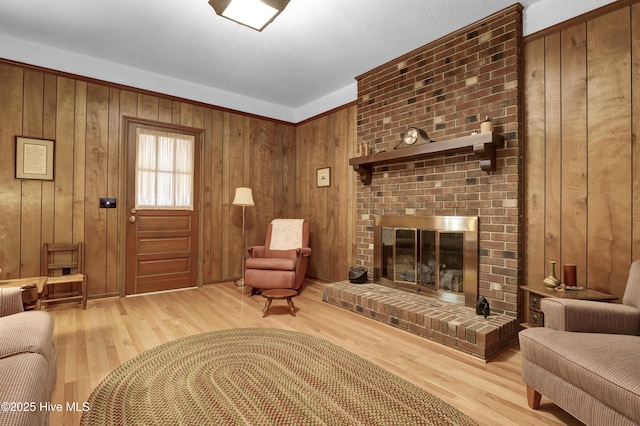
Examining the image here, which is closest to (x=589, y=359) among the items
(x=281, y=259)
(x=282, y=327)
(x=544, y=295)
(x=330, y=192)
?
(x=544, y=295)

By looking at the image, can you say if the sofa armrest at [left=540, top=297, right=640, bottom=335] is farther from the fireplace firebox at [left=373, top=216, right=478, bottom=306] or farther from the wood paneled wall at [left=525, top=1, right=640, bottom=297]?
the fireplace firebox at [left=373, top=216, right=478, bottom=306]

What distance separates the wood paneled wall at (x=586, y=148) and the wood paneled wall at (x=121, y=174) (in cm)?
220

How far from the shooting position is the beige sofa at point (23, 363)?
40.4 inches

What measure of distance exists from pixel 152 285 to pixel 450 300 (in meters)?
3.61

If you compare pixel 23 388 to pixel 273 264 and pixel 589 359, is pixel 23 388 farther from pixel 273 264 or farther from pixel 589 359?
pixel 273 264

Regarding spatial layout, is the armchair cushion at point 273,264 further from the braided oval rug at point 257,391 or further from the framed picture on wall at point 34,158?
the framed picture on wall at point 34,158

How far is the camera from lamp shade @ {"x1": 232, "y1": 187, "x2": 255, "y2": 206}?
440cm

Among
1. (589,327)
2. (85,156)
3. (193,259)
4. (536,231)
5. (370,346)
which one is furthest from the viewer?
(193,259)

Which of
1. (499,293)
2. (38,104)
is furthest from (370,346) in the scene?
(38,104)

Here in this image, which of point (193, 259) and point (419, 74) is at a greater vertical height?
point (419, 74)

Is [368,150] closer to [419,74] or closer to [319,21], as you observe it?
[419,74]

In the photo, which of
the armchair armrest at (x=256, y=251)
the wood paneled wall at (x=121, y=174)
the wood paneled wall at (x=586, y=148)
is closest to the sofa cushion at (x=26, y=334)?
the wood paneled wall at (x=121, y=174)

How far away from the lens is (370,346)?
8.09 feet

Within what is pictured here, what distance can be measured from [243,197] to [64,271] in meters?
2.20
